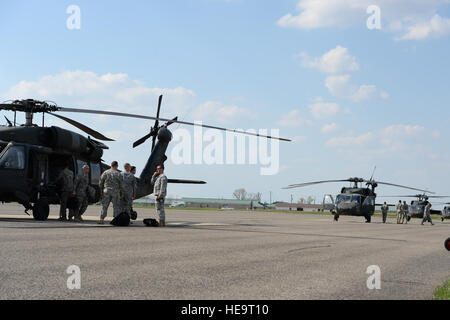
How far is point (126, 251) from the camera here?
327 inches

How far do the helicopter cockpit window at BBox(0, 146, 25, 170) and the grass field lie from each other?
42.8ft

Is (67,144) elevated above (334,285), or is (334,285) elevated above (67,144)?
(67,144)

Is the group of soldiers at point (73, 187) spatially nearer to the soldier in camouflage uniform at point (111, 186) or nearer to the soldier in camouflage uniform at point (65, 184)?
the soldier in camouflage uniform at point (65, 184)

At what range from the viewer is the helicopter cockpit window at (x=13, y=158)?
15.1 m

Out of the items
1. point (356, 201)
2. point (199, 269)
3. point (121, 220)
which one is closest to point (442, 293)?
point (199, 269)

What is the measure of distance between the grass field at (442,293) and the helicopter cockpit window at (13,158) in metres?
13.0

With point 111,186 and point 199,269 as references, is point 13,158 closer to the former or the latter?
point 111,186

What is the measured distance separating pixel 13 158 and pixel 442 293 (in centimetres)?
1338

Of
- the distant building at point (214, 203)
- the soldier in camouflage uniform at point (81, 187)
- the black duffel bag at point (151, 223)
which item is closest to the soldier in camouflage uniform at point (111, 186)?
the black duffel bag at point (151, 223)

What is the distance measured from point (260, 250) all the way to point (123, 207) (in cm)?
668

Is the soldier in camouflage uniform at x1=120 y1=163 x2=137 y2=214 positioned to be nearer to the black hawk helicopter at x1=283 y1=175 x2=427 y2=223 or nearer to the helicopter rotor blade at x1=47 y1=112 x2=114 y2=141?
the helicopter rotor blade at x1=47 y1=112 x2=114 y2=141
